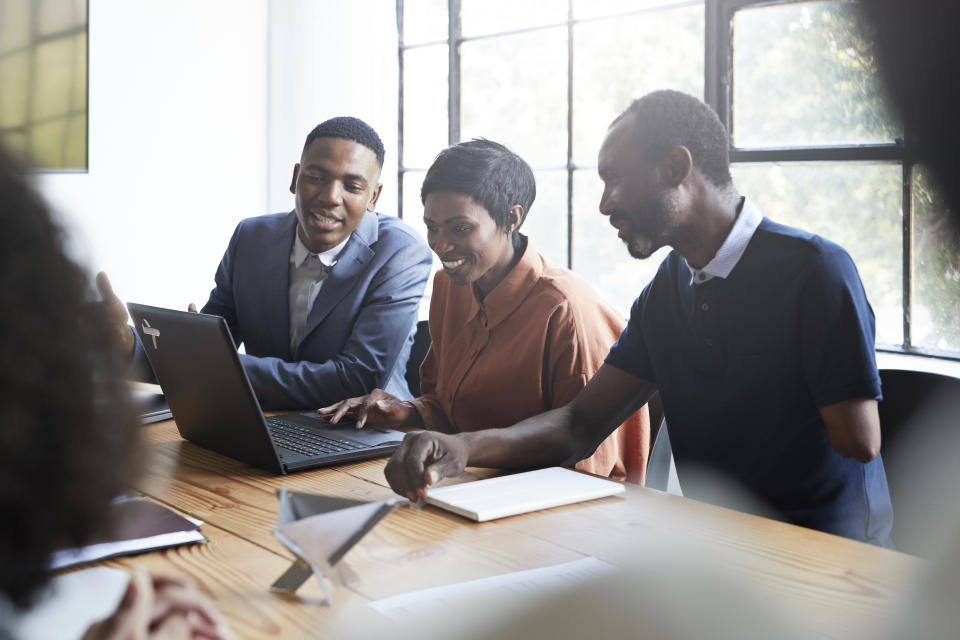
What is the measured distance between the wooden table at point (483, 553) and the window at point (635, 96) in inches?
48.9

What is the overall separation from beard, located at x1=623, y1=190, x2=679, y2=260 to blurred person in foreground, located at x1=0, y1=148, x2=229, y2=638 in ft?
4.10

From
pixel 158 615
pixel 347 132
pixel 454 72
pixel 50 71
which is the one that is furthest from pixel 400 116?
pixel 158 615

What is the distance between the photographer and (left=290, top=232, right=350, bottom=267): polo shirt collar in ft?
7.40

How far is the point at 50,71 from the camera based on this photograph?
3672mm

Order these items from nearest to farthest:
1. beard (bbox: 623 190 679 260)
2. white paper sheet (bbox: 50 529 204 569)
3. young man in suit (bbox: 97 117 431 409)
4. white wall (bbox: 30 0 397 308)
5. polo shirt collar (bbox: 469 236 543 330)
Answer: white paper sheet (bbox: 50 529 204 569) → beard (bbox: 623 190 679 260) → polo shirt collar (bbox: 469 236 543 330) → young man in suit (bbox: 97 117 431 409) → white wall (bbox: 30 0 397 308)

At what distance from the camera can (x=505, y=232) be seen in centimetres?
191

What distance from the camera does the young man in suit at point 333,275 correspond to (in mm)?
2176

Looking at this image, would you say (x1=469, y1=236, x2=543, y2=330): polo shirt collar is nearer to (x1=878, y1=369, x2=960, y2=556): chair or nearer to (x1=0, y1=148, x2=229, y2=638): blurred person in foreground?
(x1=878, y1=369, x2=960, y2=556): chair

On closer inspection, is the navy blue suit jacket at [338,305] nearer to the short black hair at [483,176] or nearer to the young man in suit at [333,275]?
the young man in suit at [333,275]

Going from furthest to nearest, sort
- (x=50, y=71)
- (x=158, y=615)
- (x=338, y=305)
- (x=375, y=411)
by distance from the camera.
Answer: (x=50, y=71)
(x=338, y=305)
(x=375, y=411)
(x=158, y=615)

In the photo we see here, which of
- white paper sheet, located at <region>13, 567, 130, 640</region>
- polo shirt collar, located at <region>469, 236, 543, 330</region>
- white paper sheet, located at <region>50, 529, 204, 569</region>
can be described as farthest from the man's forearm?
white paper sheet, located at <region>13, 567, 130, 640</region>

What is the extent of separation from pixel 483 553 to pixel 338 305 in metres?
1.27

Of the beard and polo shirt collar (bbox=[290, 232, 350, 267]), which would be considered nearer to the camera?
the beard

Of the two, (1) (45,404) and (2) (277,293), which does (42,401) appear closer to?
(1) (45,404)
